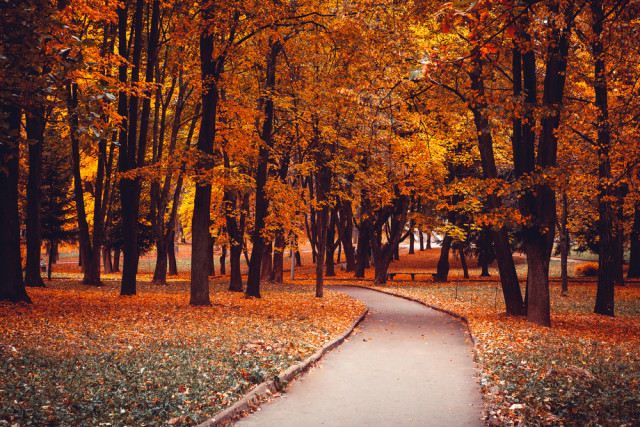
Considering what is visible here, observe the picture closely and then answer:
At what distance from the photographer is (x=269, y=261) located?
3247 centimetres

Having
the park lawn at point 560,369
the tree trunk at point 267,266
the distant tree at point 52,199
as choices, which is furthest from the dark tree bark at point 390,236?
the distant tree at point 52,199

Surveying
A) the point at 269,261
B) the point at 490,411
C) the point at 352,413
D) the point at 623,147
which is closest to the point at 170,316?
the point at 352,413

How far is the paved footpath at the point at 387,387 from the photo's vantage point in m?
6.45

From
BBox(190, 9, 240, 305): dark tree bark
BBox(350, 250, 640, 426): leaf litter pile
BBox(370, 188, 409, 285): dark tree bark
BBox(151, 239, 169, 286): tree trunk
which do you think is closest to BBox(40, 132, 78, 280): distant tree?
BBox(151, 239, 169, 286): tree trunk

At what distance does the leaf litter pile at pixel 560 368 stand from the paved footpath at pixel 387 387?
1.32 feet

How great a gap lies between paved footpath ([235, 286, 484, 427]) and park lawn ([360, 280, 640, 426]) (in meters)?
0.41

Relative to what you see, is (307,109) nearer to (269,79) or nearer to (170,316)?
(269,79)

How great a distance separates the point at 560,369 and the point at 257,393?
4296mm

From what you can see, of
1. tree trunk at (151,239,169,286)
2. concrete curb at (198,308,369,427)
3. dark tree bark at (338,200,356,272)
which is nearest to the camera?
concrete curb at (198,308,369,427)

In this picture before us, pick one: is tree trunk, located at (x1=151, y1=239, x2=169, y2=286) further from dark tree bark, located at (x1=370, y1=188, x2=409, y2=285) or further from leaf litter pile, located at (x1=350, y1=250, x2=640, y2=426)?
leaf litter pile, located at (x1=350, y1=250, x2=640, y2=426)

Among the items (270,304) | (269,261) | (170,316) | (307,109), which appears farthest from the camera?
(269,261)

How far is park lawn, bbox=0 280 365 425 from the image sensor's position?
18.6 ft

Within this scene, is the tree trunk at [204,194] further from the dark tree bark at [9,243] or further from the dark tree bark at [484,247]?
the dark tree bark at [484,247]

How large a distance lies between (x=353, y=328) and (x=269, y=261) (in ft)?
61.4
